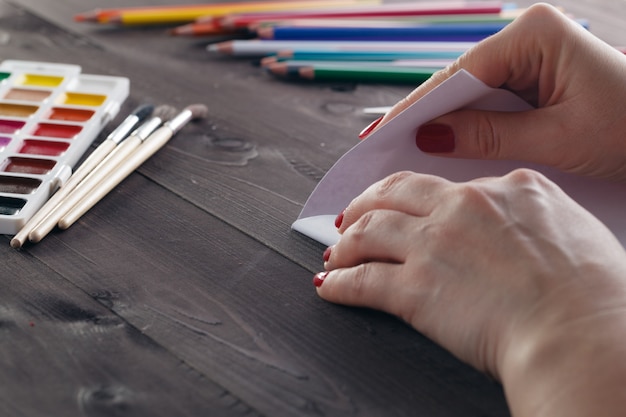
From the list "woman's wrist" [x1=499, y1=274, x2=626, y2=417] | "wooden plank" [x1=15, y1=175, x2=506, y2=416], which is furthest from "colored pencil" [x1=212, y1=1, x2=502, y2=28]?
"woman's wrist" [x1=499, y1=274, x2=626, y2=417]

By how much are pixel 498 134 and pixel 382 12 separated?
496mm

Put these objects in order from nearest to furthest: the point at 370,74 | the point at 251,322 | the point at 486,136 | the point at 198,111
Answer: the point at 251,322 → the point at 486,136 → the point at 198,111 → the point at 370,74

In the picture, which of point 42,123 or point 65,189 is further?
point 42,123

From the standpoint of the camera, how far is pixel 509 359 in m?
0.54

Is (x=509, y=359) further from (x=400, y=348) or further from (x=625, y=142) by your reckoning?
(x=625, y=142)

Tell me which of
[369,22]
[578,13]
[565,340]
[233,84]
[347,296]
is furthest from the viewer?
[578,13]

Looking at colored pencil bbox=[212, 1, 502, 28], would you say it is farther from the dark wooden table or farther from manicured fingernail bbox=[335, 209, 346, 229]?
manicured fingernail bbox=[335, 209, 346, 229]

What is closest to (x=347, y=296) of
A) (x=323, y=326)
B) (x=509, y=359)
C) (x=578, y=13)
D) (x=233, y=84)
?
(x=323, y=326)

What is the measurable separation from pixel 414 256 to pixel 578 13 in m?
0.82

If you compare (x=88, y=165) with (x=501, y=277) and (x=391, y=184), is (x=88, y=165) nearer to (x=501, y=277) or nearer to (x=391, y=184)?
(x=391, y=184)

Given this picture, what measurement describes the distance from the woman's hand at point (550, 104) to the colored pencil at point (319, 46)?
0.34m

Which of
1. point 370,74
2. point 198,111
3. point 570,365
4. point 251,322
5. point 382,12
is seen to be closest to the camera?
point 570,365

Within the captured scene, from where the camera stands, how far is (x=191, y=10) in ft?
3.98

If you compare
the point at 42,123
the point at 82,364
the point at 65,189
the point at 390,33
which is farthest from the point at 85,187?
the point at 390,33
